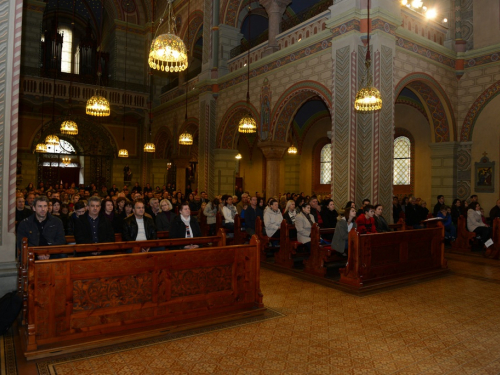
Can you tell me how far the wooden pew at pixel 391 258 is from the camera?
20.7 feet

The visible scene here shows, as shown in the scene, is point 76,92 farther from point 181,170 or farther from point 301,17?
point 301,17

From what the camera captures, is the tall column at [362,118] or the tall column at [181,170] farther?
the tall column at [181,170]

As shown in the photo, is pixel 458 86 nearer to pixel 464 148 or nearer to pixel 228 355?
pixel 464 148

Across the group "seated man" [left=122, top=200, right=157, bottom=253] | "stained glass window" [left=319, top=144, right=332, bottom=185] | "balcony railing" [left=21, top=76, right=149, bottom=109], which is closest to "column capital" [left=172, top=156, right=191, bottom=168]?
"balcony railing" [left=21, top=76, right=149, bottom=109]

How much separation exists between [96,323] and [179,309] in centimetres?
90

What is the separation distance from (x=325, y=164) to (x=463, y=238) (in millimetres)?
9640

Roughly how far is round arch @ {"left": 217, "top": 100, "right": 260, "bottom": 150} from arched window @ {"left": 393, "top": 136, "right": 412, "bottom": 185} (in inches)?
250

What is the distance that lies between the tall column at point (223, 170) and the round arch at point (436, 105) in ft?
23.2

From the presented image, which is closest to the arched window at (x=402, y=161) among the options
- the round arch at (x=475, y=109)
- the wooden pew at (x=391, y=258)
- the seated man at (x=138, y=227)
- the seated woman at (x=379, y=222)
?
the round arch at (x=475, y=109)

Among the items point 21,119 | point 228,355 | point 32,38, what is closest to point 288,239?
point 228,355

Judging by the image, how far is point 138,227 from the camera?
18.9 ft

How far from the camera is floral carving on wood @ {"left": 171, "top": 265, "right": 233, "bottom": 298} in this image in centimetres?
450

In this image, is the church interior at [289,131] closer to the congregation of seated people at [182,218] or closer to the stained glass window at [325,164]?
the stained glass window at [325,164]

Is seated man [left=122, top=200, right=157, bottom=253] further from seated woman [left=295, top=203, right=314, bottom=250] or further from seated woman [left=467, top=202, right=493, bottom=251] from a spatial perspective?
seated woman [left=467, top=202, right=493, bottom=251]
